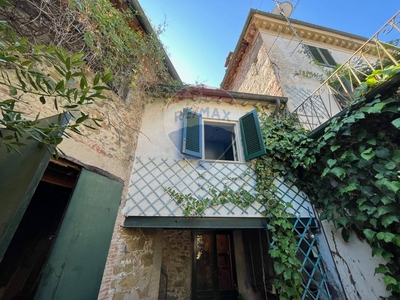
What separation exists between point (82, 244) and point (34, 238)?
5.56ft

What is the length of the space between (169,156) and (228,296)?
4.18m

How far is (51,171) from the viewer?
1.88 meters

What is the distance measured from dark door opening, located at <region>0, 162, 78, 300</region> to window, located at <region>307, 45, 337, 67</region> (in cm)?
742

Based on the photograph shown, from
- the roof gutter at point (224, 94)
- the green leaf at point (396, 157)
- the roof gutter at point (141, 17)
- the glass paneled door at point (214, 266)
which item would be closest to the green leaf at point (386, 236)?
the green leaf at point (396, 157)

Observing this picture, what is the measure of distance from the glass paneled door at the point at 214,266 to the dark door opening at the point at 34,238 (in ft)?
11.0

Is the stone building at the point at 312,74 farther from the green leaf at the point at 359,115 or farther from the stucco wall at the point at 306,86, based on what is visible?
the green leaf at the point at 359,115

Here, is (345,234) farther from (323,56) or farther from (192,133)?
(323,56)

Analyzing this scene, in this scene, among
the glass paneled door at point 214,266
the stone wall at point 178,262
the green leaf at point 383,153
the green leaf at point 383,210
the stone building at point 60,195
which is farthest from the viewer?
the glass paneled door at point 214,266

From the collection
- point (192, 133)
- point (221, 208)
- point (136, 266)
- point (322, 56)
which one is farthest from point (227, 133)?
point (322, 56)

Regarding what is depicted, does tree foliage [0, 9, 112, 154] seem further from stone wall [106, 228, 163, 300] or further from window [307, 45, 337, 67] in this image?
window [307, 45, 337, 67]

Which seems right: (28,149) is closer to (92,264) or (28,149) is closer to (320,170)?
(92,264)

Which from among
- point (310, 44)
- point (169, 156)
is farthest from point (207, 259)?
point (310, 44)

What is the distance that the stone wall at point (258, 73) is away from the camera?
4.72m

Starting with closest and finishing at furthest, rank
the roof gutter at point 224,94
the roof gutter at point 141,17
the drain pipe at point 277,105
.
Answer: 1. the roof gutter at point 141,17
2. the roof gutter at point 224,94
3. the drain pipe at point 277,105
